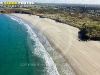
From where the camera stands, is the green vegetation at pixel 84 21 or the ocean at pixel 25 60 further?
the green vegetation at pixel 84 21

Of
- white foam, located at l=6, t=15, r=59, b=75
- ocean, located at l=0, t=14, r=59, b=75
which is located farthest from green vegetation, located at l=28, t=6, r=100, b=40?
ocean, located at l=0, t=14, r=59, b=75

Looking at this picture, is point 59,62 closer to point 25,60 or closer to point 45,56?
point 45,56

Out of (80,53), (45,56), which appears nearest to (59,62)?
(45,56)

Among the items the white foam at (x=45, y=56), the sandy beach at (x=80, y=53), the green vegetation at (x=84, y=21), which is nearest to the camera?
the white foam at (x=45, y=56)

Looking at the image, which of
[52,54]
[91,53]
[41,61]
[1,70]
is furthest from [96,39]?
[1,70]

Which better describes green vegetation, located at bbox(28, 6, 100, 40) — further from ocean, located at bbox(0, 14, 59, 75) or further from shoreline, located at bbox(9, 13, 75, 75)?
ocean, located at bbox(0, 14, 59, 75)

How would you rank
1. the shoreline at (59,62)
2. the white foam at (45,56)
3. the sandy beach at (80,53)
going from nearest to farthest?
the shoreline at (59,62)
the white foam at (45,56)
the sandy beach at (80,53)

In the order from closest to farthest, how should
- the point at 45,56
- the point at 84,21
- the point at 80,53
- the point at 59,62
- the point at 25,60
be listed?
the point at 59,62 → the point at 25,60 → the point at 45,56 → the point at 80,53 → the point at 84,21

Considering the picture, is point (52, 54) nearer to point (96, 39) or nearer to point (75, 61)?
point (75, 61)

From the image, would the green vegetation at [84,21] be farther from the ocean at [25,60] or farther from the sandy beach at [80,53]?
the ocean at [25,60]

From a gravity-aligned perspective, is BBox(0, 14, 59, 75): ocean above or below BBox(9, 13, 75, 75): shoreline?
below

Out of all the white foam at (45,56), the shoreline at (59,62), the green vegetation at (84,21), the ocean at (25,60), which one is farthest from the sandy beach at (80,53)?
the green vegetation at (84,21)
